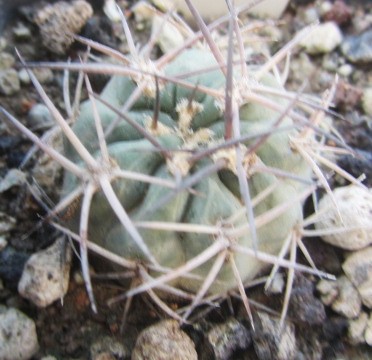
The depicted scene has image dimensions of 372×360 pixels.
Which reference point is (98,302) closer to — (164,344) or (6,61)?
(164,344)

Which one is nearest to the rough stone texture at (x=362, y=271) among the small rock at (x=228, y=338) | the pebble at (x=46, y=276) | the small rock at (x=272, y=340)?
the small rock at (x=272, y=340)

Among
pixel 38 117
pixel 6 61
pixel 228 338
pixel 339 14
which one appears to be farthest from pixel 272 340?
pixel 339 14

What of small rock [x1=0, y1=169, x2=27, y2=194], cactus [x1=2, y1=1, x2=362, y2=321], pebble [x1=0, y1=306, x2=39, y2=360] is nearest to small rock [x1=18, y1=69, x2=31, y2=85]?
small rock [x1=0, y1=169, x2=27, y2=194]

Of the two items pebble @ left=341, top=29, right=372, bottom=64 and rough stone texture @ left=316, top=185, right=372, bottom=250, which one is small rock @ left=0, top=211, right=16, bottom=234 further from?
pebble @ left=341, top=29, right=372, bottom=64

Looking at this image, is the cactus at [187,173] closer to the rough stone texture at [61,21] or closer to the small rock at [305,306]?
the small rock at [305,306]

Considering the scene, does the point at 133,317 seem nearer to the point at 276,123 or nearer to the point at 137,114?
the point at 137,114
